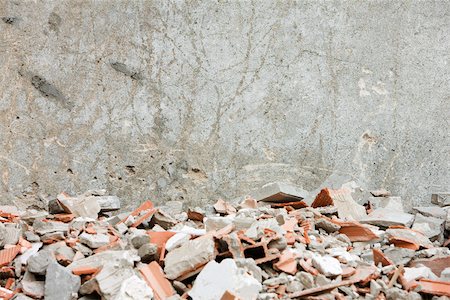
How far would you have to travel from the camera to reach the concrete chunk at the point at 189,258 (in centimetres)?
235

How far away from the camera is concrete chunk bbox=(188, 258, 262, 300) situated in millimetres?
2195

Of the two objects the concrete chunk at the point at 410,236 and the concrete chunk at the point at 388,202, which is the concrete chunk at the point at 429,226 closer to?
the concrete chunk at the point at 410,236

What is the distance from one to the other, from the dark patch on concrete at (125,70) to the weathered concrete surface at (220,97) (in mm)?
12

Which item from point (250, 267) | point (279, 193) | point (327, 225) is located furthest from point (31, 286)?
point (279, 193)

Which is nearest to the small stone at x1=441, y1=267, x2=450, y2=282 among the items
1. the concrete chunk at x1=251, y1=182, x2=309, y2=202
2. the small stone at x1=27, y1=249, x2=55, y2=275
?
the concrete chunk at x1=251, y1=182, x2=309, y2=202

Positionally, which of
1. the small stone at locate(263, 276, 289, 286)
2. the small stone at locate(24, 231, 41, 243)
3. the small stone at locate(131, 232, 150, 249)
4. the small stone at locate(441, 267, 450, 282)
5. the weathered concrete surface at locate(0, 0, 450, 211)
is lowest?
the small stone at locate(441, 267, 450, 282)

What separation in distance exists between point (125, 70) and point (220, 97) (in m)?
0.81

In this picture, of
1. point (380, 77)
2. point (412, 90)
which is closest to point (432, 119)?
point (412, 90)

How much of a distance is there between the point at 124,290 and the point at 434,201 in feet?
9.68

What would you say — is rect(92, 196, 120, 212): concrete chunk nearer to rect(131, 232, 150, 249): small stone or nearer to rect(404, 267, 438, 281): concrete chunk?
rect(131, 232, 150, 249): small stone

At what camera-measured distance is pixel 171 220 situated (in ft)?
10.7

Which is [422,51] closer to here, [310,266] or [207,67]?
[207,67]

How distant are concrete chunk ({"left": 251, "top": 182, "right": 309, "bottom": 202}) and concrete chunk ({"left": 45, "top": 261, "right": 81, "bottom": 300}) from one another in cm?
175

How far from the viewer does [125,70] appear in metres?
4.02
